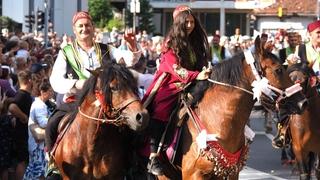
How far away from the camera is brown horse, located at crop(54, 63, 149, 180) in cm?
762

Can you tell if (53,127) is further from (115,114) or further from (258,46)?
(258,46)

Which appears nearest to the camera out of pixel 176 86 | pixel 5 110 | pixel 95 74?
pixel 95 74

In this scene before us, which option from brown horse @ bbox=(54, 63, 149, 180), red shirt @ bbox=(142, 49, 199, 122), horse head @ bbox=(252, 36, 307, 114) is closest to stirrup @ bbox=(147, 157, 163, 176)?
brown horse @ bbox=(54, 63, 149, 180)

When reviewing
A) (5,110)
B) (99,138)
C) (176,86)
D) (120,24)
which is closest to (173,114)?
(176,86)

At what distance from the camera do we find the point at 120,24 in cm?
6706

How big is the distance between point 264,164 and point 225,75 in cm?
753

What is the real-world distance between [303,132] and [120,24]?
56194mm

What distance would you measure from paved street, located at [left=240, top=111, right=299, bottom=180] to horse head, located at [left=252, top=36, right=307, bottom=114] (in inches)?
146

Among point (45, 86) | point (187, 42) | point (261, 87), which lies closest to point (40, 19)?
point (45, 86)

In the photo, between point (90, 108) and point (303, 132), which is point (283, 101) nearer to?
point (90, 108)

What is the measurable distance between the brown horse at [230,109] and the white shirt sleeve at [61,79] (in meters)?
1.36

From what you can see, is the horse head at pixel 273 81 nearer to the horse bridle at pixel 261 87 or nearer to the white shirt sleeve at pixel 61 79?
the horse bridle at pixel 261 87

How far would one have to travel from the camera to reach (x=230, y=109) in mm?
8008

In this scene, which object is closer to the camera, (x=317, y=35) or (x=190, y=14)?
(x=190, y=14)
